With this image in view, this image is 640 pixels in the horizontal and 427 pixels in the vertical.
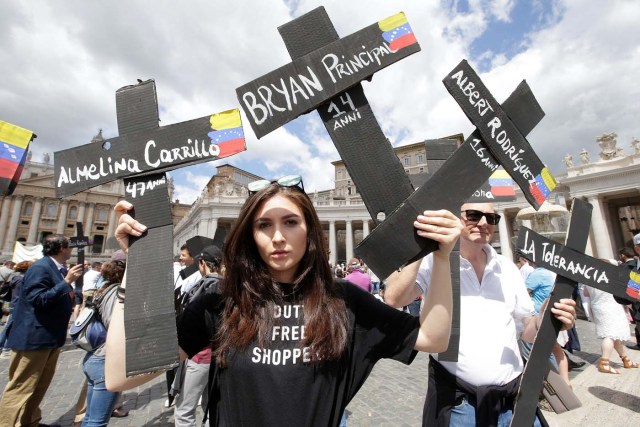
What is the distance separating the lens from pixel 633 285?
2275 mm

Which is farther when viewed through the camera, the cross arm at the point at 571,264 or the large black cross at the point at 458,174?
the cross arm at the point at 571,264

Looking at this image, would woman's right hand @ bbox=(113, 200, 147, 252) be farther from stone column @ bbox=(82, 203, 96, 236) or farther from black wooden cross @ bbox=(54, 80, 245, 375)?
stone column @ bbox=(82, 203, 96, 236)

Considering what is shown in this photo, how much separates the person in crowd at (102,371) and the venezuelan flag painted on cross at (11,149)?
1.54m

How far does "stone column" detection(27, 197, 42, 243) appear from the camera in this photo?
56.6 m

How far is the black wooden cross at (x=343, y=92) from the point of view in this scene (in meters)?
1.37

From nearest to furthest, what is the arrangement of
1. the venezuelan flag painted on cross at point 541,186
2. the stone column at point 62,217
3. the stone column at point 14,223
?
the venezuelan flag painted on cross at point 541,186 < the stone column at point 14,223 < the stone column at point 62,217

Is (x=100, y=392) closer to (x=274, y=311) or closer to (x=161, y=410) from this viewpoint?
(x=161, y=410)

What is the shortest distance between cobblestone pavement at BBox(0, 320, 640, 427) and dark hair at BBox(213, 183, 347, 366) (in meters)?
3.56

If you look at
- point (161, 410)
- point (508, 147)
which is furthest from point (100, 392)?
point (508, 147)

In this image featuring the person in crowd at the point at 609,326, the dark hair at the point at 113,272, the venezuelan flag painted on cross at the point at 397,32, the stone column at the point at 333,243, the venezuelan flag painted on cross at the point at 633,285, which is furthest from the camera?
the stone column at the point at 333,243

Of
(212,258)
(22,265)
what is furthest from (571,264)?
(22,265)

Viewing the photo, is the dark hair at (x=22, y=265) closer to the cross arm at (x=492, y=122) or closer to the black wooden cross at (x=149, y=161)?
the black wooden cross at (x=149, y=161)

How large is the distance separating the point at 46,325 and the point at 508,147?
522 cm

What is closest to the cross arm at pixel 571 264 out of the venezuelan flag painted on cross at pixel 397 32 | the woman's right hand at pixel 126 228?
the venezuelan flag painted on cross at pixel 397 32
